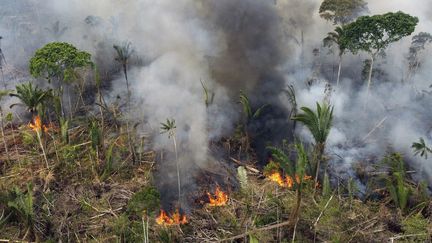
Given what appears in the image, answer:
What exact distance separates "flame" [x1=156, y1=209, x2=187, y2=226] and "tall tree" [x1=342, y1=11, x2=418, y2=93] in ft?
57.2

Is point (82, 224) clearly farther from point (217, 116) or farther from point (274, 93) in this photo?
point (274, 93)

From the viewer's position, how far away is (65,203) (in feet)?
71.7

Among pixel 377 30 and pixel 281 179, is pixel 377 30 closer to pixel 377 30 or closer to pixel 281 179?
pixel 377 30

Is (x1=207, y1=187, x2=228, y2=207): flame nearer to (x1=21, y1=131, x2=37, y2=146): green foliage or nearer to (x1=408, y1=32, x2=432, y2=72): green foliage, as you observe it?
(x1=21, y1=131, x2=37, y2=146): green foliage

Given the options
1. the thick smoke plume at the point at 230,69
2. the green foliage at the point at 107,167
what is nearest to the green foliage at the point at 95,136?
the green foliage at the point at 107,167

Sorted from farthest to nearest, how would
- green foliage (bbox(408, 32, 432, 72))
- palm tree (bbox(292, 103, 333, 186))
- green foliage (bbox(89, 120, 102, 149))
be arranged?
green foliage (bbox(408, 32, 432, 72)), green foliage (bbox(89, 120, 102, 149)), palm tree (bbox(292, 103, 333, 186))

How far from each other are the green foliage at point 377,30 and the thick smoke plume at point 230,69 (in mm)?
4400

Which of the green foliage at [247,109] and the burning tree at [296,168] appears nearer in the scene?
the burning tree at [296,168]

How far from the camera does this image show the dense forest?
20.0m

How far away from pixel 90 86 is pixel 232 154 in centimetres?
1519

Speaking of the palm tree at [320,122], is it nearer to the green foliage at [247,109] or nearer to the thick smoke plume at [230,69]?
the thick smoke plume at [230,69]

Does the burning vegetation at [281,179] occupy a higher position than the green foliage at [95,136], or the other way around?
the green foliage at [95,136]

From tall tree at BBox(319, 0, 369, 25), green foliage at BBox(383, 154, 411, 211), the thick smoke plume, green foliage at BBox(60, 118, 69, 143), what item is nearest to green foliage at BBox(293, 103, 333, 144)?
green foliage at BBox(383, 154, 411, 211)

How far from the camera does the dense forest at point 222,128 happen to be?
20.0m
